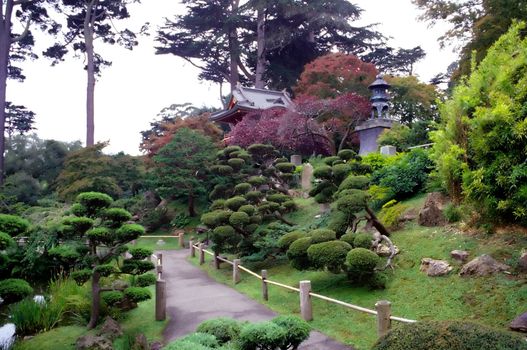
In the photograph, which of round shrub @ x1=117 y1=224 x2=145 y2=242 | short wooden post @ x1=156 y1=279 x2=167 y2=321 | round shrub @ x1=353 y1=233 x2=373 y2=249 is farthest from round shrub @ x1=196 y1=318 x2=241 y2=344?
round shrub @ x1=353 y1=233 x2=373 y2=249

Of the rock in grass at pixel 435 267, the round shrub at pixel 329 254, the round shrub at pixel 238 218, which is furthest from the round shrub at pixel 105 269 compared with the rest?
the rock in grass at pixel 435 267

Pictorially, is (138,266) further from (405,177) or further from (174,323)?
(405,177)

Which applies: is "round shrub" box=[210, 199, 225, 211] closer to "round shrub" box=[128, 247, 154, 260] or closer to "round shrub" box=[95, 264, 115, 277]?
"round shrub" box=[128, 247, 154, 260]

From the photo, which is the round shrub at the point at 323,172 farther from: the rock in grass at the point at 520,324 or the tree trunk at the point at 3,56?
the tree trunk at the point at 3,56

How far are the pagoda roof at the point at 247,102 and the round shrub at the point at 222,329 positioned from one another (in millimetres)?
19246

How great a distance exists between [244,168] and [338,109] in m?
5.73

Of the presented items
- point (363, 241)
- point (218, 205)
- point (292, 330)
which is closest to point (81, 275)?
point (292, 330)

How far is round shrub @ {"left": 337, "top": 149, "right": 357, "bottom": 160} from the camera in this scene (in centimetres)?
1184

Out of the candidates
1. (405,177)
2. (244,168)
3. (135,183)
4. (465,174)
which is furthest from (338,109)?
(465,174)

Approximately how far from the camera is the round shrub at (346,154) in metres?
11.8

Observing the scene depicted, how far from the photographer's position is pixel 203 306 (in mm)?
9344

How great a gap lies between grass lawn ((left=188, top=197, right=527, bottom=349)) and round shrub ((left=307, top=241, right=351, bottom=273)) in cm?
62

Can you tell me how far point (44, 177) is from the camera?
24.5m

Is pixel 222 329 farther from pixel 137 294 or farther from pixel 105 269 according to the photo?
pixel 105 269
